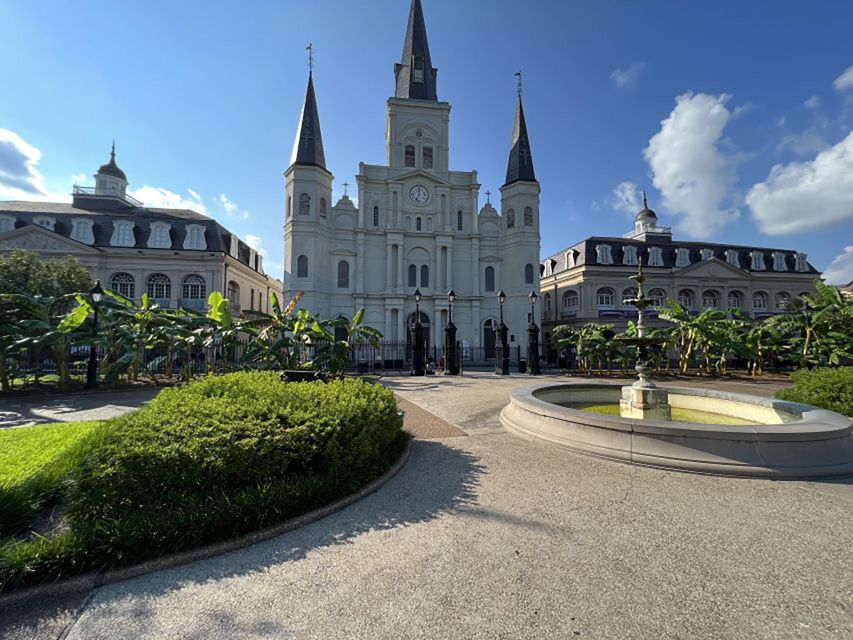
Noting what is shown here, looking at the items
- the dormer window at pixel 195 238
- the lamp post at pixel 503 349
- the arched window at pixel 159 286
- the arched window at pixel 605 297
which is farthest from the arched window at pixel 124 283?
the arched window at pixel 605 297

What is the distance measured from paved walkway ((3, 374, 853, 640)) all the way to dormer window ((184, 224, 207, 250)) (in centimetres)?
3683

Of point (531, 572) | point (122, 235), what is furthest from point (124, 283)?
point (531, 572)

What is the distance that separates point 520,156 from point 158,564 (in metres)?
40.9

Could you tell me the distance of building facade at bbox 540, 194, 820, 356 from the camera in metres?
38.2

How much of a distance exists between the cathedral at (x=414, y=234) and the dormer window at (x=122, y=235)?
1415 centimetres

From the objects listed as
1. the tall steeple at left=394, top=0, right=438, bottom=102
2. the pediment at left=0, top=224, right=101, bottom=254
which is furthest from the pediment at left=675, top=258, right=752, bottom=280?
the pediment at left=0, top=224, right=101, bottom=254

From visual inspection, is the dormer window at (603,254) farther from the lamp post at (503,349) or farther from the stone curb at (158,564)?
the stone curb at (158,564)

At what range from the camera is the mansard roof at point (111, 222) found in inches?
1275

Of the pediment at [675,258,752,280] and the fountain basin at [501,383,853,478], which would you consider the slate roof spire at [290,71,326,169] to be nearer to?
the fountain basin at [501,383,853,478]

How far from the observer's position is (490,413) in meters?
9.62

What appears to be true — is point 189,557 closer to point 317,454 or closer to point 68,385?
point 317,454

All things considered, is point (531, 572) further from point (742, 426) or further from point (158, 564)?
point (742, 426)

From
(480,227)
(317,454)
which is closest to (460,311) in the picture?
(480,227)

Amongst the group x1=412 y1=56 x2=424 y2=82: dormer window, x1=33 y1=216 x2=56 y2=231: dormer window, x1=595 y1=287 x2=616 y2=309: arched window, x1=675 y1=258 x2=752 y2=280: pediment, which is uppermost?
x1=412 y1=56 x2=424 y2=82: dormer window
